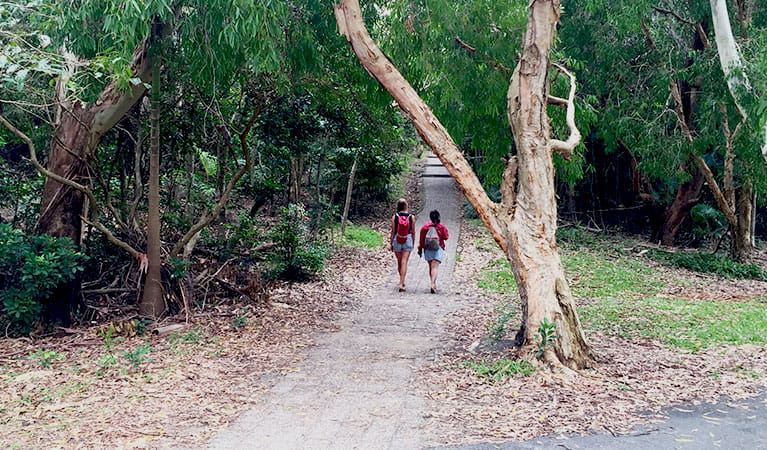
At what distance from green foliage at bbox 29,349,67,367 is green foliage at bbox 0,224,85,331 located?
0.82 meters

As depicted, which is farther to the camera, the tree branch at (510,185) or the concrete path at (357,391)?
the tree branch at (510,185)

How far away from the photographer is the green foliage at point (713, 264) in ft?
51.1

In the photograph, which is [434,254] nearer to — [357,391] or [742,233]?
[357,391]

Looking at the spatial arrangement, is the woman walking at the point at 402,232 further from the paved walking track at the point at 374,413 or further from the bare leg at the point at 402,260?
the paved walking track at the point at 374,413

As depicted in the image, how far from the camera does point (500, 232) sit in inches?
Result: 284

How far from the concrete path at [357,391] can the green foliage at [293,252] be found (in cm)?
185

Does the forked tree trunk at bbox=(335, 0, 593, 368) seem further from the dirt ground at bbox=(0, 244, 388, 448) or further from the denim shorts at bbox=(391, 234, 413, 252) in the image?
the denim shorts at bbox=(391, 234, 413, 252)

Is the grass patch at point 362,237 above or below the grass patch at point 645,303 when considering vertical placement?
above

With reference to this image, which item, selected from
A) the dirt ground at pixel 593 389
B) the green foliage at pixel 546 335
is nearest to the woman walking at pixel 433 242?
the dirt ground at pixel 593 389

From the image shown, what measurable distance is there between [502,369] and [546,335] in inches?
23.3

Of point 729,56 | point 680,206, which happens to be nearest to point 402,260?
point 729,56

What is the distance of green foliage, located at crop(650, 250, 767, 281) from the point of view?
15.6m

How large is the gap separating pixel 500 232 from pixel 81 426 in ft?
15.2

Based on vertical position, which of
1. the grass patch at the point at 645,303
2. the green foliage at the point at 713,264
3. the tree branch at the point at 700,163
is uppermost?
the tree branch at the point at 700,163
